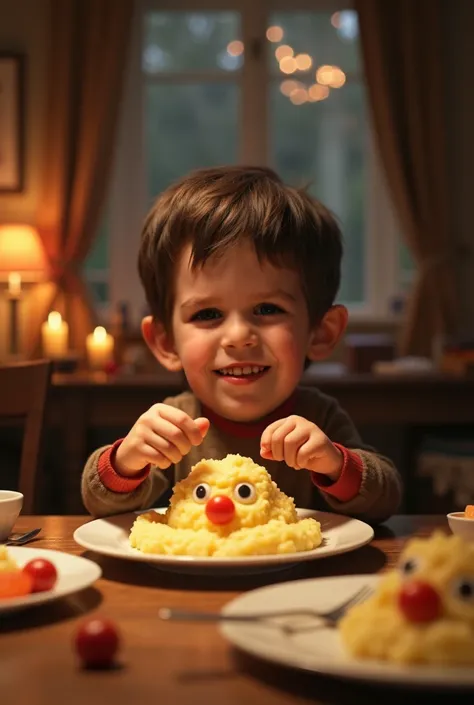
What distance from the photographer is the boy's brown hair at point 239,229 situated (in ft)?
4.39

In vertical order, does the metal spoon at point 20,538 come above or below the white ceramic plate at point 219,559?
below

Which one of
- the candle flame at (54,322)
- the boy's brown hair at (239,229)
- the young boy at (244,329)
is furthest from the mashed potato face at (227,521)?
the candle flame at (54,322)

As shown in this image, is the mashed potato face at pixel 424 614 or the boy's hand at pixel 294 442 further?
the boy's hand at pixel 294 442

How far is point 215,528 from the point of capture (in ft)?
3.13

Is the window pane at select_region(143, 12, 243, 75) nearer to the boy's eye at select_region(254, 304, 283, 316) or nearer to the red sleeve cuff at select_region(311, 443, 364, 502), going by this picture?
the boy's eye at select_region(254, 304, 283, 316)

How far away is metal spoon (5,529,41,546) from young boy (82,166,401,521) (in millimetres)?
106

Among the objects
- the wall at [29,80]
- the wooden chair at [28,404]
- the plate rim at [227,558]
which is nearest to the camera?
the plate rim at [227,558]

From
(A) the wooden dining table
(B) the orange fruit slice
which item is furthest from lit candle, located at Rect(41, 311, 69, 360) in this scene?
(B) the orange fruit slice

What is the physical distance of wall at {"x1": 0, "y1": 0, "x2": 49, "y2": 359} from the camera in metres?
5.83

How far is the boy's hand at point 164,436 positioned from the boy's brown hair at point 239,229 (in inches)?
12.0

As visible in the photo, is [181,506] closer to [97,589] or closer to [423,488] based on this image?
[97,589]

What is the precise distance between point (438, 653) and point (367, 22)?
17.9 feet

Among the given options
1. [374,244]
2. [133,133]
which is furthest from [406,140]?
[133,133]

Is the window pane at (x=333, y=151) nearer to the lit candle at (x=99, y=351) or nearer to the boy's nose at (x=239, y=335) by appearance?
the lit candle at (x=99, y=351)
